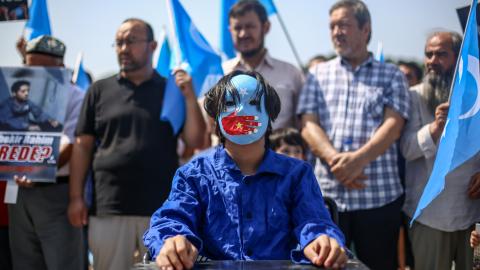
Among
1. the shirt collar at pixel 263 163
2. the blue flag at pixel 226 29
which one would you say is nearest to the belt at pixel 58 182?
the blue flag at pixel 226 29

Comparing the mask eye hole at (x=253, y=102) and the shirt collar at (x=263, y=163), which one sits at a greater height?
the mask eye hole at (x=253, y=102)

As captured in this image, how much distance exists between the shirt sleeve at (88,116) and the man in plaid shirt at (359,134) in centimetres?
173

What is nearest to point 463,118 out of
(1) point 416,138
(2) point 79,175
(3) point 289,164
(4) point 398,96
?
(1) point 416,138

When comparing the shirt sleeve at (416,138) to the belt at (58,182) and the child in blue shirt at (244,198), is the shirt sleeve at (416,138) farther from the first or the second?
the belt at (58,182)

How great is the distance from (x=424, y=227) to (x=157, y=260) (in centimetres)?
248

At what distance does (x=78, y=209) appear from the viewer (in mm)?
5125

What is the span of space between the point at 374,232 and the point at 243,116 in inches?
82.7

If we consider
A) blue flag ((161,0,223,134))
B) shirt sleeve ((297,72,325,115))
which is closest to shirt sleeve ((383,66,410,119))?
shirt sleeve ((297,72,325,115))

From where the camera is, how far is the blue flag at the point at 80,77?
809 cm

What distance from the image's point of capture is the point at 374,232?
4660 mm

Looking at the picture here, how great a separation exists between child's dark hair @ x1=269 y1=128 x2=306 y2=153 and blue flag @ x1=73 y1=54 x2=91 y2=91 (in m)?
3.94

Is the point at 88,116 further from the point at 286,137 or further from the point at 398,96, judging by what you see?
the point at 398,96

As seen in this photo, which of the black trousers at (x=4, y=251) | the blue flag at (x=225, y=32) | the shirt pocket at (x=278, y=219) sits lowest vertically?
the black trousers at (x=4, y=251)

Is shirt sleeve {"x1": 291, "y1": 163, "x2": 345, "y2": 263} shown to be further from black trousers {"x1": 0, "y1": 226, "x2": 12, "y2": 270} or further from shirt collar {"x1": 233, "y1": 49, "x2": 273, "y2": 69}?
black trousers {"x1": 0, "y1": 226, "x2": 12, "y2": 270}
